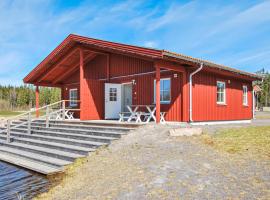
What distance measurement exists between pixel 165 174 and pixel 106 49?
818cm

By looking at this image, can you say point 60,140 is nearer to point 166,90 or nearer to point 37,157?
point 37,157

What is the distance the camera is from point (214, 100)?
13086 millimetres

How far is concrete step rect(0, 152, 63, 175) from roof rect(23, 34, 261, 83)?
200 inches

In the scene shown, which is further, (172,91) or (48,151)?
(172,91)

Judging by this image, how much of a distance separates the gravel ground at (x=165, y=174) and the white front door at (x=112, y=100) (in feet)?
19.7

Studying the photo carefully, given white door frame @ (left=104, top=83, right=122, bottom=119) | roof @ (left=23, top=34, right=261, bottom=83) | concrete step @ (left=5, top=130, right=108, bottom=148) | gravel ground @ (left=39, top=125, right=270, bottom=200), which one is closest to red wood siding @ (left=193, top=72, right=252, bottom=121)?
roof @ (left=23, top=34, right=261, bottom=83)

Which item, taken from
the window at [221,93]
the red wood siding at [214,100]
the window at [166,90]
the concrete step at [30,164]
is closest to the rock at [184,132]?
the red wood siding at [214,100]

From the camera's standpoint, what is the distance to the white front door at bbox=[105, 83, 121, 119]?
45.1 ft

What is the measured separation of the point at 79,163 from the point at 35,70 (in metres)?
10.4

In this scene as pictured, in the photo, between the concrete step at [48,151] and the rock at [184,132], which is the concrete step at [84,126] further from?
the concrete step at [48,151]

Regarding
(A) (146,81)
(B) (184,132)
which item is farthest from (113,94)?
(B) (184,132)

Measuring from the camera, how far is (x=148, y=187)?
4.91 metres

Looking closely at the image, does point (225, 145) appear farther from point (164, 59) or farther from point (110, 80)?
point (110, 80)

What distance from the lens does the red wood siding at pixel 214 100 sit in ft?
39.2
